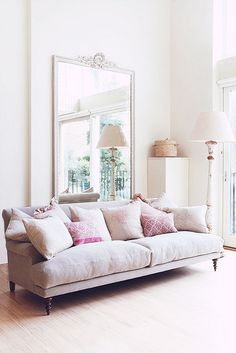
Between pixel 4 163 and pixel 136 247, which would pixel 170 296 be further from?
pixel 4 163

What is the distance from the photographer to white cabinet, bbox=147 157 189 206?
5625 mm

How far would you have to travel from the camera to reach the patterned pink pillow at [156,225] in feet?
13.6

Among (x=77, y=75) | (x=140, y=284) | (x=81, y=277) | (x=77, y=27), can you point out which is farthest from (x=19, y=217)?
(x=77, y=27)

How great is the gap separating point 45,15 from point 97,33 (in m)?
0.76

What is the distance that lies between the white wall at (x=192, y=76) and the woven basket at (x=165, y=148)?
0.86 feet

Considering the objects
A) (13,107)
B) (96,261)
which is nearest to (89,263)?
(96,261)

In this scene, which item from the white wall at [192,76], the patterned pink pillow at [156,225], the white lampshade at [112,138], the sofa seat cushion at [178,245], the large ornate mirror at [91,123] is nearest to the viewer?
the sofa seat cushion at [178,245]

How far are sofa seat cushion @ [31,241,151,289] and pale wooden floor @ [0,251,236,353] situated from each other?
26 centimetres

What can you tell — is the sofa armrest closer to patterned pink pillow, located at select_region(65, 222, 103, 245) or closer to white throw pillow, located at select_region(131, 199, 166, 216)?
patterned pink pillow, located at select_region(65, 222, 103, 245)

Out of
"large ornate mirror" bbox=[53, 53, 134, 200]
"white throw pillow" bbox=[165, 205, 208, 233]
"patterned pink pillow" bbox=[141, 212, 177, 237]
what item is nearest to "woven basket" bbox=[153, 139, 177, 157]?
"large ornate mirror" bbox=[53, 53, 134, 200]

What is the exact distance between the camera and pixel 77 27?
16.7 ft

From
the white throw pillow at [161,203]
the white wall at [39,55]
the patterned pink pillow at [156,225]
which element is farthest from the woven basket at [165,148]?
the patterned pink pillow at [156,225]

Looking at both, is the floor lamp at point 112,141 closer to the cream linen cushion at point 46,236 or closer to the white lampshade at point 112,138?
the white lampshade at point 112,138

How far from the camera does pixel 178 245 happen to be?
3.87 metres
